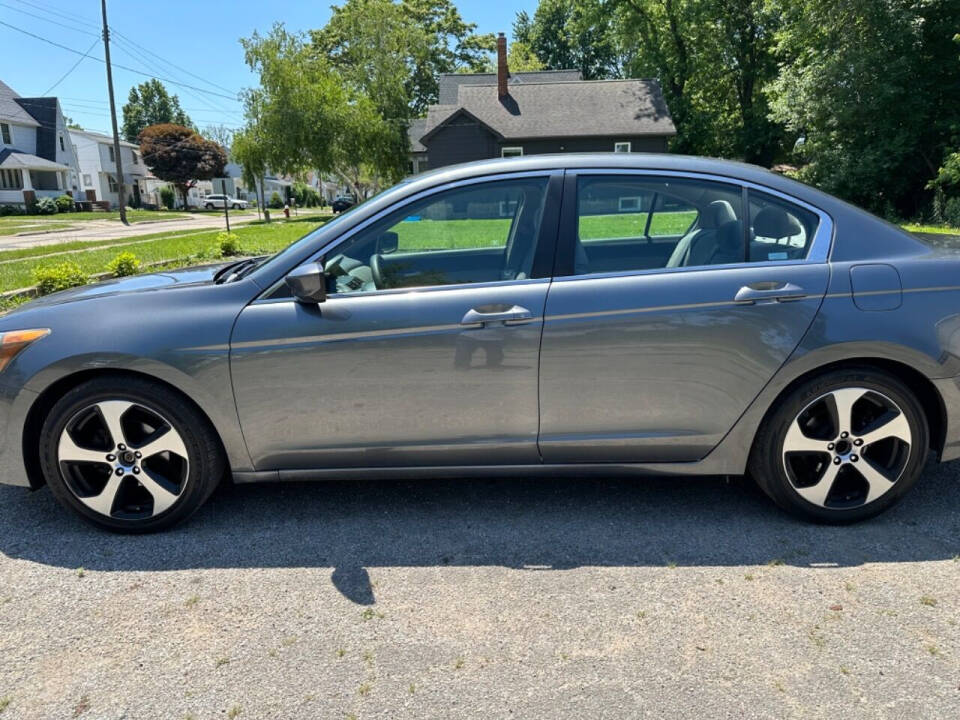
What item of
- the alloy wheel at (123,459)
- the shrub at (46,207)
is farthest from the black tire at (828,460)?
the shrub at (46,207)

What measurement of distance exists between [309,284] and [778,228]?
6.98 ft

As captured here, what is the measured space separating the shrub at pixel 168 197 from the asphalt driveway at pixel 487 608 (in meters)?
69.5

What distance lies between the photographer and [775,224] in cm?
317

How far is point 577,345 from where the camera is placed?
2.98 meters

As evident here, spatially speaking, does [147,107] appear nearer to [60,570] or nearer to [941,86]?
[941,86]

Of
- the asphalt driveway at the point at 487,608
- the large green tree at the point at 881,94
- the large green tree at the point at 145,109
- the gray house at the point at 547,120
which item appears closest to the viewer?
the asphalt driveway at the point at 487,608

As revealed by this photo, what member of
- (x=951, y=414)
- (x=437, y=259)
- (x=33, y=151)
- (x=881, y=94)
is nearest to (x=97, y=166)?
(x=33, y=151)

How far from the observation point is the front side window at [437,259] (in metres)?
3.13

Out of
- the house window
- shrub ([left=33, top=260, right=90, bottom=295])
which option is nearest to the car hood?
shrub ([left=33, top=260, right=90, bottom=295])

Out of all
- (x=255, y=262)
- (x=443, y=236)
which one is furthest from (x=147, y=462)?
(x=443, y=236)

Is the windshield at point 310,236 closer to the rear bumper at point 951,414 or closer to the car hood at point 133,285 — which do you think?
the car hood at point 133,285

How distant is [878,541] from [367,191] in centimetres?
4926

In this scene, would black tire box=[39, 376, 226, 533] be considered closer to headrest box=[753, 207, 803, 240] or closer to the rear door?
the rear door

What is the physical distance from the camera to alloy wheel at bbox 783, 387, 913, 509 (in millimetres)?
3064
